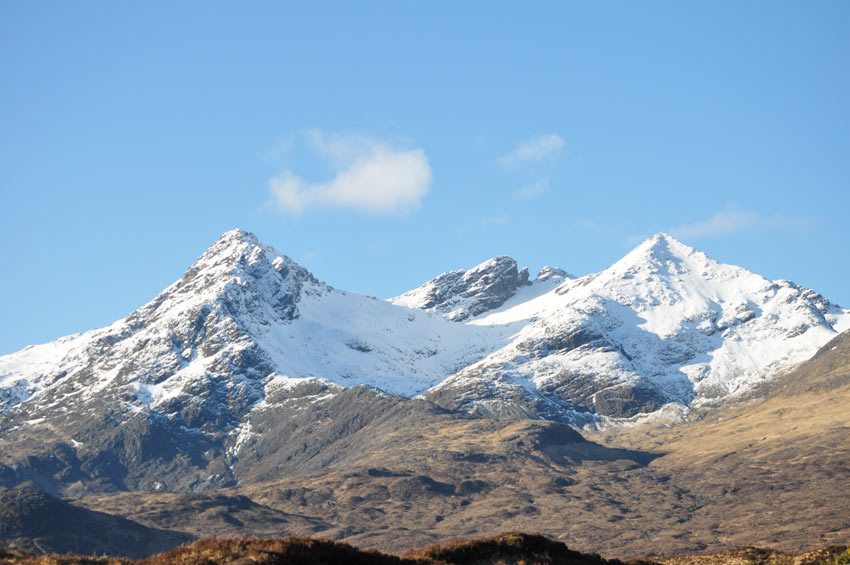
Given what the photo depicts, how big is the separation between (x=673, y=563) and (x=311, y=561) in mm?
24817

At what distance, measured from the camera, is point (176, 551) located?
4309 centimetres

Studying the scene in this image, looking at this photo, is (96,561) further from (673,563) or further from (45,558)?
(673,563)

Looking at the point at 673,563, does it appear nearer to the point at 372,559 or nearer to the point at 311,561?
the point at 372,559

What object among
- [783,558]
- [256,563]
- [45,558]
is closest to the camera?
[256,563]

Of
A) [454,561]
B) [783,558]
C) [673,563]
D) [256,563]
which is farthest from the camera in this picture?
[673,563]

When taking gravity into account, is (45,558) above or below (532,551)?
above

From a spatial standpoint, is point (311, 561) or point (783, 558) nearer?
point (311, 561)

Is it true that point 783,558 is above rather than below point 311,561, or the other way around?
below

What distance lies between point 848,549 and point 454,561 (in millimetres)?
21535

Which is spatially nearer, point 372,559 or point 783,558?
point 372,559

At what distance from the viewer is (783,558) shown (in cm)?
5209

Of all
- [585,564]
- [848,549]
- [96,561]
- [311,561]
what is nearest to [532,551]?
[585,564]

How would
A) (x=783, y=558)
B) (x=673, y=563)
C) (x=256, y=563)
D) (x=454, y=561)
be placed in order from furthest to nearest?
1. (x=673, y=563)
2. (x=783, y=558)
3. (x=454, y=561)
4. (x=256, y=563)

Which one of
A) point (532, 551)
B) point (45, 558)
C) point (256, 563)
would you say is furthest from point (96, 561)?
point (532, 551)
